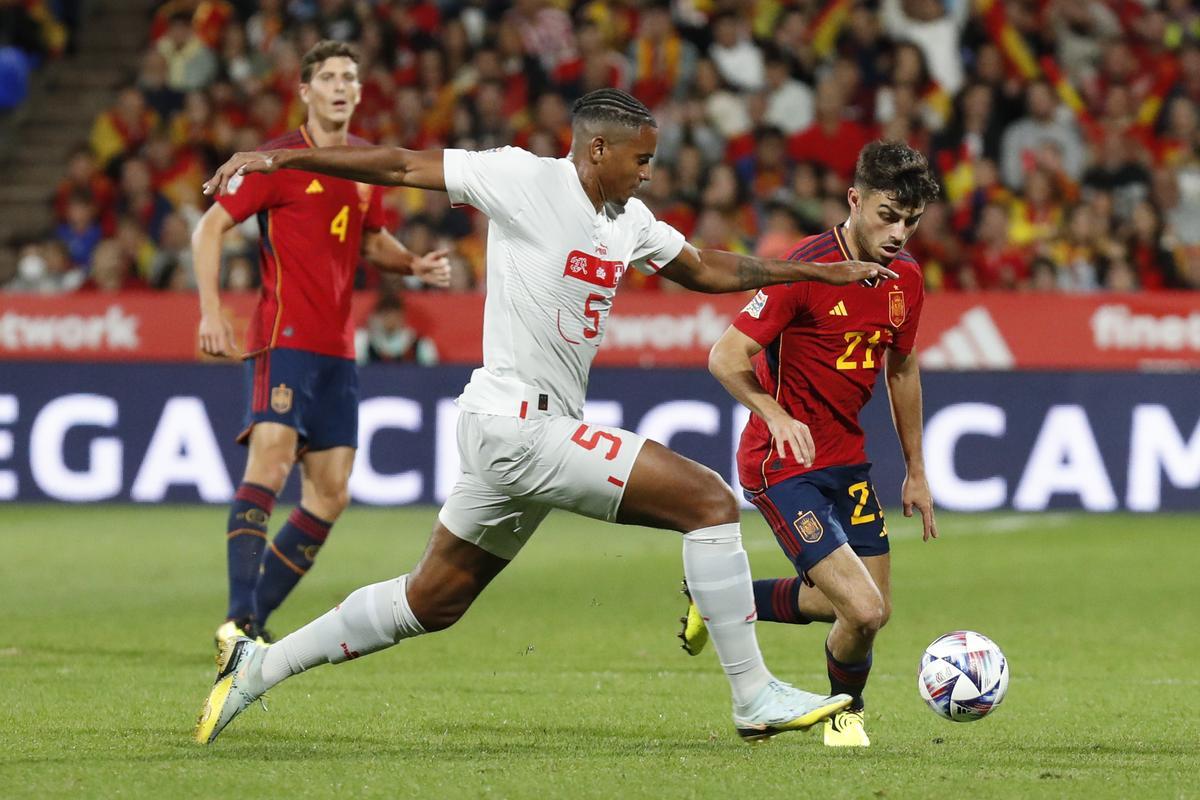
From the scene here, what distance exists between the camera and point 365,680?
7.70m

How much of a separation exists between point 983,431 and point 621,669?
696 centimetres

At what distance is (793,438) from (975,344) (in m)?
9.67

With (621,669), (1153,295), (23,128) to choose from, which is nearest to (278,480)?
(621,669)

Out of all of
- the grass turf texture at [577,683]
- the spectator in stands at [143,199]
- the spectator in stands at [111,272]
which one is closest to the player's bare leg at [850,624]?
the grass turf texture at [577,683]

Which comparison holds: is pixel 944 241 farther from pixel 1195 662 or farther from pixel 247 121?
pixel 1195 662

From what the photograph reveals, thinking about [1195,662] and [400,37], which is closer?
[1195,662]

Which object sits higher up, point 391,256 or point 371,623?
point 391,256

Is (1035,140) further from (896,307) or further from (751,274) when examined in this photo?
(751,274)

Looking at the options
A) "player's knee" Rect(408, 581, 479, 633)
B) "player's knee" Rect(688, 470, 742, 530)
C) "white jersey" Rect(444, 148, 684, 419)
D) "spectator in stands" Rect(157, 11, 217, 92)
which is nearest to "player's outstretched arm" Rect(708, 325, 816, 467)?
"player's knee" Rect(688, 470, 742, 530)

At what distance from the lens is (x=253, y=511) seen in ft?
26.8

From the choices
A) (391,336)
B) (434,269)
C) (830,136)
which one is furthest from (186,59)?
(434,269)

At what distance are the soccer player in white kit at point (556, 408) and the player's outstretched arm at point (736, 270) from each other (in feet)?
0.15

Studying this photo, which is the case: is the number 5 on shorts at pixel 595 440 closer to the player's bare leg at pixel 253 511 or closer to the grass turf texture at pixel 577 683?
the grass turf texture at pixel 577 683

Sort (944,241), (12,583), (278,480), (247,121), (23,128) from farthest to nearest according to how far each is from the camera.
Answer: (23,128), (247,121), (944,241), (12,583), (278,480)
